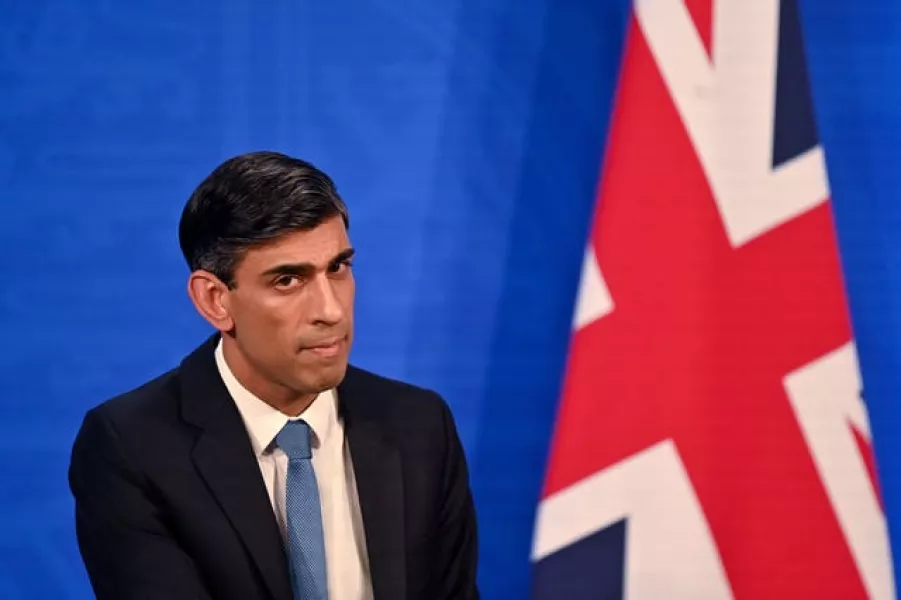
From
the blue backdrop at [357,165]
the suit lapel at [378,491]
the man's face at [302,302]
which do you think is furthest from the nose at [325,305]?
the blue backdrop at [357,165]

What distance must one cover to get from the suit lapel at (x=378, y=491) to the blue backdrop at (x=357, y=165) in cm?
79

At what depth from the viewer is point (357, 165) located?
2604mm

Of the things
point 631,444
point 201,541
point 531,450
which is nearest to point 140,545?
point 201,541

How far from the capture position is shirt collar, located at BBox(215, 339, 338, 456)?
177cm

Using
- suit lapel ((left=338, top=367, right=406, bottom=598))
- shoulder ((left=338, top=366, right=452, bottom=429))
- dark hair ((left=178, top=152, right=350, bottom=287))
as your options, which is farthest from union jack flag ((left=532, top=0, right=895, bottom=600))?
dark hair ((left=178, top=152, right=350, bottom=287))

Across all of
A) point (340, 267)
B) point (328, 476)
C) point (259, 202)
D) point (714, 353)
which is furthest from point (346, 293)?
point (714, 353)

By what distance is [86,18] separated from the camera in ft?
8.52

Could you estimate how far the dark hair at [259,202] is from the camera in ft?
5.32

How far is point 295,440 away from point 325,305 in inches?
8.9

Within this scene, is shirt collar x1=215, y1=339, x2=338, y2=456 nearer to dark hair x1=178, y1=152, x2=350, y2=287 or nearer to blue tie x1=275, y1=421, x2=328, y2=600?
blue tie x1=275, y1=421, x2=328, y2=600

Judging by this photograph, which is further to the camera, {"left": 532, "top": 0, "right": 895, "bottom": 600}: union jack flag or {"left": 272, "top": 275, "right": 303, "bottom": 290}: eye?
{"left": 532, "top": 0, "right": 895, "bottom": 600}: union jack flag

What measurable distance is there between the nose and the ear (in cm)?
13

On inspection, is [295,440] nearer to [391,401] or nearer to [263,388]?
[263,388]

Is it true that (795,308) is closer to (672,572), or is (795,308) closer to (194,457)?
(672,572)
